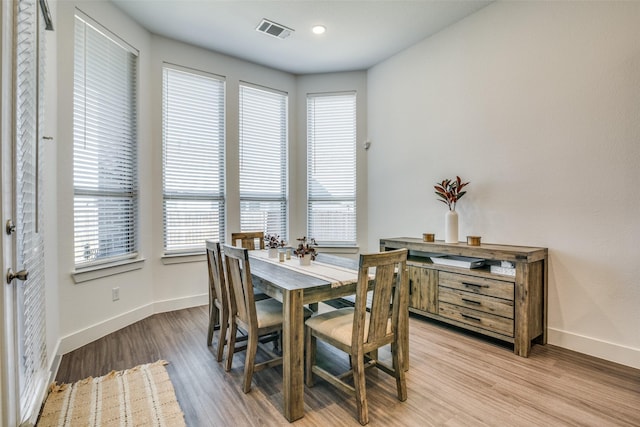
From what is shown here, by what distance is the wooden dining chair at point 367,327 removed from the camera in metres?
1.80

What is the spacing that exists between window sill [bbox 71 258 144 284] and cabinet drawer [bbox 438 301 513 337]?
3.23m

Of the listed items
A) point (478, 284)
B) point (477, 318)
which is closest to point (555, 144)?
point (478, 284)

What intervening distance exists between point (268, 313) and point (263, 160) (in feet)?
9.04

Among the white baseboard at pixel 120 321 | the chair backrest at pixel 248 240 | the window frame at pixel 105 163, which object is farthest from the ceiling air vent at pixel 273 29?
the white baseboard at pixel 120 321

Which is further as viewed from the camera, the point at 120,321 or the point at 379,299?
the point at 120,321

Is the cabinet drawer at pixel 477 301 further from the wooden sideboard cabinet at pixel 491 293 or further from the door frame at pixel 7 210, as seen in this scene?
the door frame at pixel 7 210

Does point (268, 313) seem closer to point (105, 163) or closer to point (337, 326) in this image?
point (337, 326)

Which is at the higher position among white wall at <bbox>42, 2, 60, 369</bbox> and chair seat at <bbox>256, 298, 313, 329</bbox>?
white wall at <bbox>42, 2, 60, 369</bbox>

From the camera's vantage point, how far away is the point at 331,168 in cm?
485

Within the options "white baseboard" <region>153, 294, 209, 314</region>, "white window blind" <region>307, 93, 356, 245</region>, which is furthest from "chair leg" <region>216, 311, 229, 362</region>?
"white window blind" <region>307, 93, 356, 245</region>

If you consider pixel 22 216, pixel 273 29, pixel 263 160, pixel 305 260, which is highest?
pixel 273 29

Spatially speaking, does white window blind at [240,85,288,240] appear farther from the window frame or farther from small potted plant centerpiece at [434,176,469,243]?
small potted plant centerpiece at [434,176,469,243]

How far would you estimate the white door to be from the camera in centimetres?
134

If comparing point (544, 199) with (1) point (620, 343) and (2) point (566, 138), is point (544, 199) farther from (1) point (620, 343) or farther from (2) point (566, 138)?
(1) point (620, 343)
